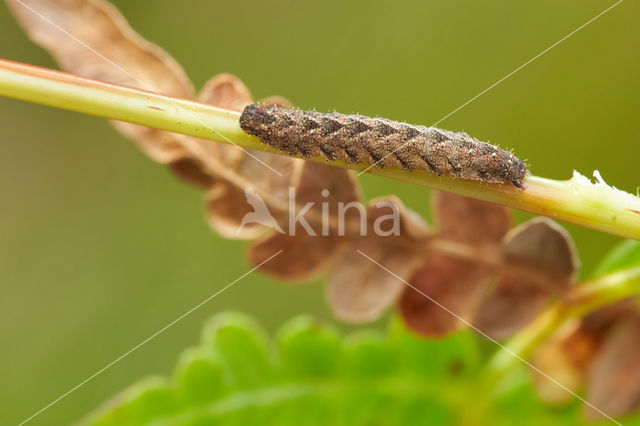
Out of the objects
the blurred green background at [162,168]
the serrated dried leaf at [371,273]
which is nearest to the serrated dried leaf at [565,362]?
the serrated dried leaf at [371,273]

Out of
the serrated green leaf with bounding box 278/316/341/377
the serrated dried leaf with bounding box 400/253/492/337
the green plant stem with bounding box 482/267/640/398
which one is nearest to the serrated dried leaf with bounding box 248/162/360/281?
the serrated green leaf with bounding box 278/316/341/377

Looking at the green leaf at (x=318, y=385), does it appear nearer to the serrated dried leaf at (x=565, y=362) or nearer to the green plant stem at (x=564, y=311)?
the serrated dried leaf at (x=565, y=362)

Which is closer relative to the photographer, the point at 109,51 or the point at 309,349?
the point at 109,51

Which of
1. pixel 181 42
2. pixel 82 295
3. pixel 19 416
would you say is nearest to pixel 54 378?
pixel 19 416

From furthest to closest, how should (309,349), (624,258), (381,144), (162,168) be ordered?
1. (162,168)
2. (309,349)
3. (381,144)
4. (624,258)

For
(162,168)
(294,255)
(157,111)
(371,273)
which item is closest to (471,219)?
(371,273)

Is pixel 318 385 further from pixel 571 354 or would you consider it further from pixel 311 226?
pixel 571 354
